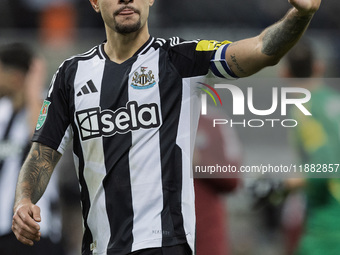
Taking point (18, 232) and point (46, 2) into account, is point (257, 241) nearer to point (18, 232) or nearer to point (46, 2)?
point (46, 2)

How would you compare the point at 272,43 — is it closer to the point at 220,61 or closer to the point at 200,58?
the point at 220,61

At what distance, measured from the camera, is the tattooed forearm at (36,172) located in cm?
340

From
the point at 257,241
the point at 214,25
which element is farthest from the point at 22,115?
the point at 214,25

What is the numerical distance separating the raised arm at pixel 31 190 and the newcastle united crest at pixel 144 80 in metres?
0.53

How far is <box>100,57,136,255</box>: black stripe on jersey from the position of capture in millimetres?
3299

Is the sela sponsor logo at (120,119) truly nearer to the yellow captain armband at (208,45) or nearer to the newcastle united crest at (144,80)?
the newcastle united crest at (144,80)

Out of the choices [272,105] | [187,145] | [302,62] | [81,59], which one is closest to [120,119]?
[187,145]

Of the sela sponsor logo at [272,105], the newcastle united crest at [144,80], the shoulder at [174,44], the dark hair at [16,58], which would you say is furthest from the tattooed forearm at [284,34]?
the dark hair at [16,58]

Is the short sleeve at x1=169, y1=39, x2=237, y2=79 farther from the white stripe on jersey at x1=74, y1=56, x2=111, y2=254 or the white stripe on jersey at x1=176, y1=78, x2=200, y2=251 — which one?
the white stripe on jersey at x1=74, y1=56, x2=111, y2=254

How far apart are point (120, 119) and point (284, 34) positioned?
0.88 m

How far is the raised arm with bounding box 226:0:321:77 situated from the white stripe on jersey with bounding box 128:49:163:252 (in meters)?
0.43

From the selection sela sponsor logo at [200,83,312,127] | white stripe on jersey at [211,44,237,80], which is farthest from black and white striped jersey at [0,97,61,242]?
white stripe on jersey at [211,44,237,80]

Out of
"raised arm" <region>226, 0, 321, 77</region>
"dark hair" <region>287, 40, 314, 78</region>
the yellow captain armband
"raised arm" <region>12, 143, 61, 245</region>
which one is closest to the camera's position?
"raised arm" <region>226, 0, 321, 77</region>

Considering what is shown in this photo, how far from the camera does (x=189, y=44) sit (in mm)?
3449
